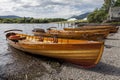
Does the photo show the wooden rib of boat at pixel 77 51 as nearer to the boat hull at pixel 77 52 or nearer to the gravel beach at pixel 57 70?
the boat hull at pixel 77 52

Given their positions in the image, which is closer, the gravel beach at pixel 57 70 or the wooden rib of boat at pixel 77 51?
the gravel beach at pixel 57 70

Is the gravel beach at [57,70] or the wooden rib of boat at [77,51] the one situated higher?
the wooden rib of boat at [77,51]

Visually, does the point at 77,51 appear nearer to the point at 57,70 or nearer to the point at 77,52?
the point at 77,52

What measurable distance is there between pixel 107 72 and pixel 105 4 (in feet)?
278

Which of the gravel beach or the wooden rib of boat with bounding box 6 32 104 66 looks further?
the wooden rib of boat with bounding box 6 32 104 66

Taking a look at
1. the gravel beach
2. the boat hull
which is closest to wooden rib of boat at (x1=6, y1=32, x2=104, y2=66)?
Answer: the boat hull

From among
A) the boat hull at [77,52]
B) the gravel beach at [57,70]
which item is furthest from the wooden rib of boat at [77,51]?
the gravel beach at [57,70]

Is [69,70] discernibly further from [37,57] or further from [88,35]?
[88,35]

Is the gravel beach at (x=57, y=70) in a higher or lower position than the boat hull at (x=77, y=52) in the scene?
lower

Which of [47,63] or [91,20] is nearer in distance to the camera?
[47,63]

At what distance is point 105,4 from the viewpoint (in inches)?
3615

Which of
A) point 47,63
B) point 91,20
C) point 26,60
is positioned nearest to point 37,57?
point 26,60

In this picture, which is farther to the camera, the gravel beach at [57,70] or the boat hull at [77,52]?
the boat hull at [77,52]

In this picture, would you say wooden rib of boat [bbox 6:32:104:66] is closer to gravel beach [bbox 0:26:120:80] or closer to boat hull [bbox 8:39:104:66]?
boat hull [bbox 8:39:104:66]
